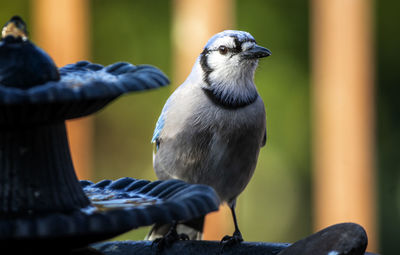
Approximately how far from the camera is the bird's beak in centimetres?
276

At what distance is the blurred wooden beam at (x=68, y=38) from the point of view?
5.02 m

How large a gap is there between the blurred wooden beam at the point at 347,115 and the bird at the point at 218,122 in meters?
2.24

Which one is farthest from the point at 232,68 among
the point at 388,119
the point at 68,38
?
the point at 388,119

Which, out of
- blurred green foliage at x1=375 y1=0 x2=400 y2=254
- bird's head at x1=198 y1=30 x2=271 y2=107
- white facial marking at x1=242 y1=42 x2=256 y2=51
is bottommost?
blurred green foliage at x1=375 y1=0 x2=400 y2=254

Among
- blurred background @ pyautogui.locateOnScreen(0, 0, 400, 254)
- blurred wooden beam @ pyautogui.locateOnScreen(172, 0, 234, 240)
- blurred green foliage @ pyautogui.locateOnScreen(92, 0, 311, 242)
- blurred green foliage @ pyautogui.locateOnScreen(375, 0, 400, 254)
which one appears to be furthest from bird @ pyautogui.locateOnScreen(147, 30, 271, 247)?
blurred green foliage @ pyautogui.locateOnScreen(375, 0, 400, 254)

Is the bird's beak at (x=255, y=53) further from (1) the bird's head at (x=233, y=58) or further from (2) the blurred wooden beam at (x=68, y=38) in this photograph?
(2) the blurred wooden beam at (x=68, y=38)

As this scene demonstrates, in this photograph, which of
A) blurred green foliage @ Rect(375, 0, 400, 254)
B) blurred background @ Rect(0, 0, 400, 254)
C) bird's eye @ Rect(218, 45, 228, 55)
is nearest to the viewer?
bird's eye @ Rect(218, 45, 228, 55)

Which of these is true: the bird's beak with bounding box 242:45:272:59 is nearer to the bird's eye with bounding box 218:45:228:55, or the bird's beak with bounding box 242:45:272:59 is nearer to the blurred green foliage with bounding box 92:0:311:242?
the bird's eye with bounding box 218:45:228:55

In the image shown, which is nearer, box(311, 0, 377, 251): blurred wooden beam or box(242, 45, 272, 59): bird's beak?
box(242, 45, 272, 59): bird's beak

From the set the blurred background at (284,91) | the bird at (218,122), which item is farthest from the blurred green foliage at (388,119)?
the bird at (218,122)

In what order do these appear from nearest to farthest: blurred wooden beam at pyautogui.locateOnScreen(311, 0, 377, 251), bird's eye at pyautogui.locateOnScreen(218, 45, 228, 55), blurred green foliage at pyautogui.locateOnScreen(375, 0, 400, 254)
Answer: bird's eye at pyautogui.locateOnScreen(218, 45, 228, 55), blurred wooden beam at pyautogui.locateOnScreen(311, 0, 377, 251), blurred green foliage at pyautogui.locateOnScreen(375, 0, 400, 254)

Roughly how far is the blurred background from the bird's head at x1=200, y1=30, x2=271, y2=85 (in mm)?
2177

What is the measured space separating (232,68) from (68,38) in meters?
2.54

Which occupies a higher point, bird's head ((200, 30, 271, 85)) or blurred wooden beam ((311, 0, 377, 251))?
bird's head ((200, 30, 271, 85))
